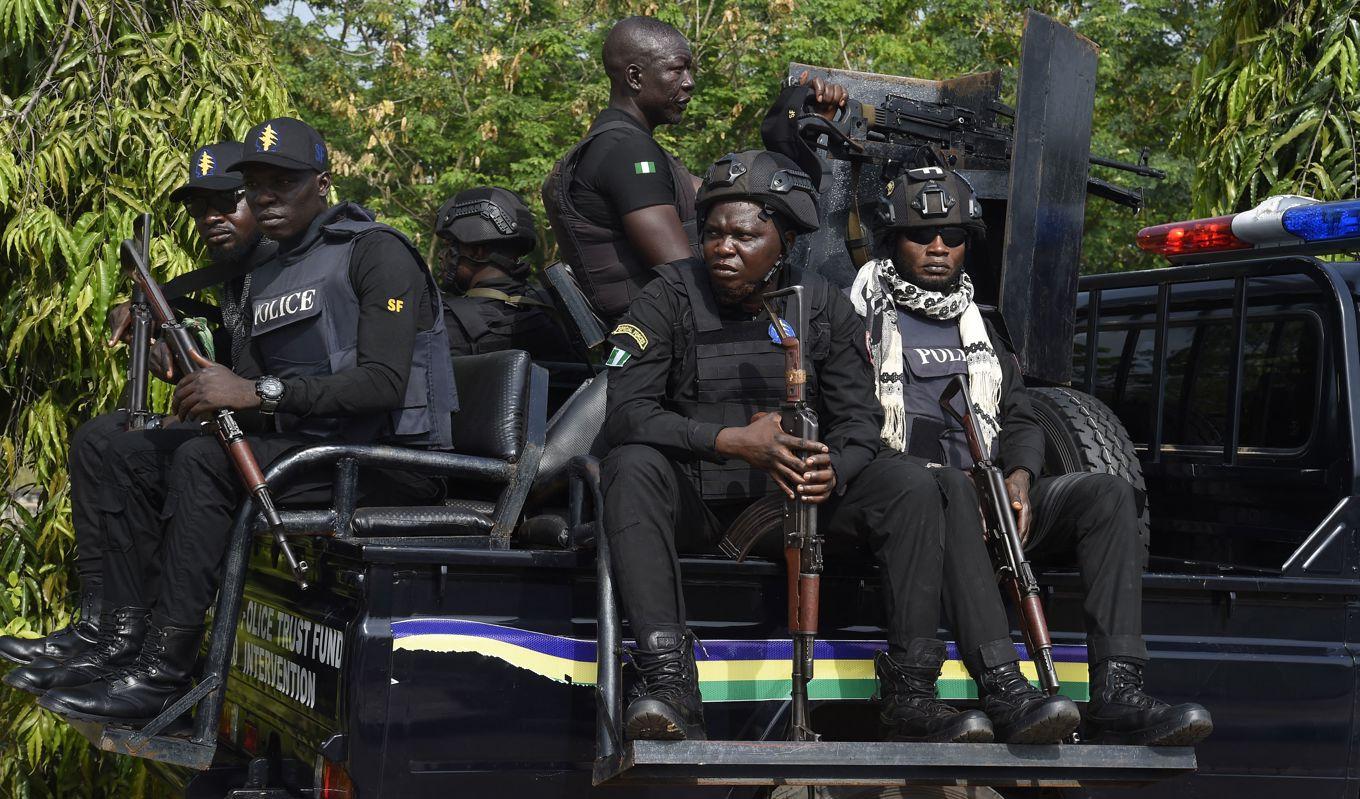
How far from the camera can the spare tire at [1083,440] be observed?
5125 millimetres

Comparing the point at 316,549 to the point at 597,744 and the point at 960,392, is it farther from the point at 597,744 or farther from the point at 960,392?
the point at 960,392

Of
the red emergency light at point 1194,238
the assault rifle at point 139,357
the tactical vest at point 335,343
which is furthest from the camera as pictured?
the red emergency light at point 1194,238

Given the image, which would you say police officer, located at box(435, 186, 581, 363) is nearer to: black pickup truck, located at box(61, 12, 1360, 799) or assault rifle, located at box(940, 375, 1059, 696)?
black pickup truck, located at box(61, 12, 1360, 799)

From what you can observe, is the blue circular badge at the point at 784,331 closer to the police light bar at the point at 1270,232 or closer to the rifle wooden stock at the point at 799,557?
the rifle wooden stock at the point at 799,557

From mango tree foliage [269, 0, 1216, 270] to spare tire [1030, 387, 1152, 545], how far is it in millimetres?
10927

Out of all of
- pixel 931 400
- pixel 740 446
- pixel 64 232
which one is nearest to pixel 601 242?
pixel 931 400

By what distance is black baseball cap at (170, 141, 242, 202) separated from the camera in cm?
539

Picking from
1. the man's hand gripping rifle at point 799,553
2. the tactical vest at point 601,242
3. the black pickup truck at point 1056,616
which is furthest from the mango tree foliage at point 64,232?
the man's hand gripping rifle at point 799,553

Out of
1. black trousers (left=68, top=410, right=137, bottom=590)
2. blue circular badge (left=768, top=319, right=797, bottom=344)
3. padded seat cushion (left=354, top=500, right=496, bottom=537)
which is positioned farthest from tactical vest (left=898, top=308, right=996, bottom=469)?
black trousers (left=68, top=410, right=137, bottom=590)

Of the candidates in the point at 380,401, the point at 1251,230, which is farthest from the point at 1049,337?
the point at 380,401

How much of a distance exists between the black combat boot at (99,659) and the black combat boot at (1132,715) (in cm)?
276

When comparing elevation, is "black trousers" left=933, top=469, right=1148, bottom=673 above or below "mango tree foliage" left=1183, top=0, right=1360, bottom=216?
below

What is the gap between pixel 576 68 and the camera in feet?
55.8

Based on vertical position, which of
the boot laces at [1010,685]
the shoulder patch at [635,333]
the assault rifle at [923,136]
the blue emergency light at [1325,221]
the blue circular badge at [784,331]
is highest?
the assault rifle at [923,136]
